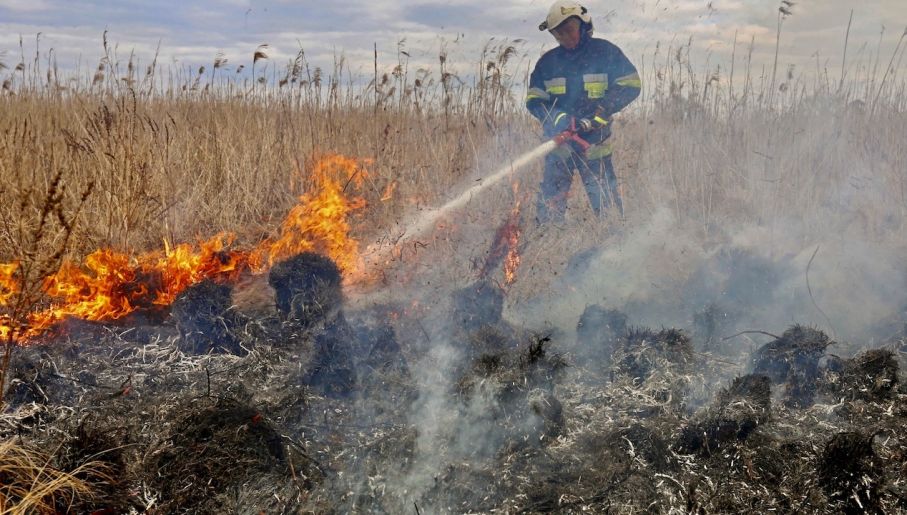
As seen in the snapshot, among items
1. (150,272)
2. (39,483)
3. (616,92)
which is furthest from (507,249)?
(39,483)

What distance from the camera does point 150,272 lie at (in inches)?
179

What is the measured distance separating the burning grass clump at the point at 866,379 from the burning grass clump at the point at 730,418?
43 centimetres

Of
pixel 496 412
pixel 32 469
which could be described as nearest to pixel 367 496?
pixel 496 412

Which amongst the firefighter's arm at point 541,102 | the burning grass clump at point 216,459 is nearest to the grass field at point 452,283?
the burning grass clump at point 216,459

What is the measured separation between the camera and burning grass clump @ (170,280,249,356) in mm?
4043

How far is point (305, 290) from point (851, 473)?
3262 millimetres

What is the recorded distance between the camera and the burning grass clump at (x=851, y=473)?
104 inches

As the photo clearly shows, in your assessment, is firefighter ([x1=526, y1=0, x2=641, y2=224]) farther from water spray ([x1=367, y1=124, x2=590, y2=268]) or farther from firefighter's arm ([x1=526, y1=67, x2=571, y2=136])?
water spray ([x1=367, y1=124, x2=590, y2=268])

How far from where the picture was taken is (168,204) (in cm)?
598

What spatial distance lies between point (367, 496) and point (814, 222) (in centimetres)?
550

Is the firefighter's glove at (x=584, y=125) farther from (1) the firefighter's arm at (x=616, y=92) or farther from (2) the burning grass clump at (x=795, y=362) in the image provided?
(2) the burning grass clump at (x=795, y=362)

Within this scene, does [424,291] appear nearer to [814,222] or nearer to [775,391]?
[775,391]

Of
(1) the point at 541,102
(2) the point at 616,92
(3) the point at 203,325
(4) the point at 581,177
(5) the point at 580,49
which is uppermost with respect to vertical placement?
(5) the point at 580,49

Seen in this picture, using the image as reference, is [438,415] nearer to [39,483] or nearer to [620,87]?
[39,483]
